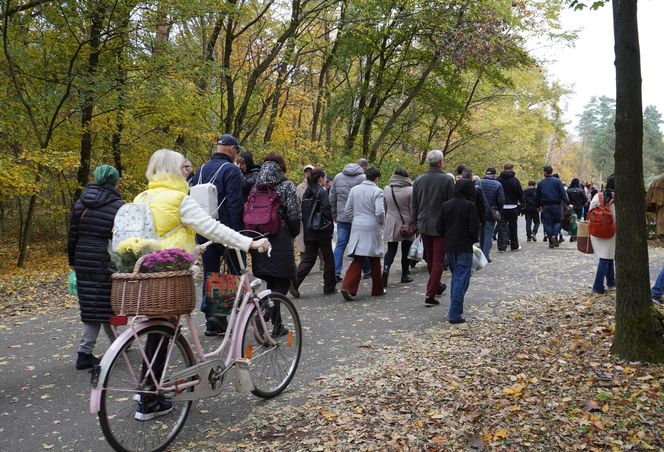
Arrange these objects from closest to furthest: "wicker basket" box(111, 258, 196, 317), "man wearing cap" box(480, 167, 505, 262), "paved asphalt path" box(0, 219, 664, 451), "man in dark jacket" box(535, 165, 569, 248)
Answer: "wicker basket" box(111, 258, 196, 317)
"paved asphalt path" box(0, 219, 664, 451)
"man wearing cap" box(480, 167, 505, 262)
"man in dark jacket" box(535, 165, 569, 248)

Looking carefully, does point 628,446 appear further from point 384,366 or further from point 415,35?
point 415,35

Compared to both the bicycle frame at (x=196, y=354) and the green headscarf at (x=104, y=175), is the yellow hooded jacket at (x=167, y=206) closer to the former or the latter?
the bicycle frame at (x=196, y=354)

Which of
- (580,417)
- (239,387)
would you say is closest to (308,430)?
(239,387)

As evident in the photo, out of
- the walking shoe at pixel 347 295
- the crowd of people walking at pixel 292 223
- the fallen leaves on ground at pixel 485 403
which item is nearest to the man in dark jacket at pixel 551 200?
the crowd of people walking at pixel 292 223

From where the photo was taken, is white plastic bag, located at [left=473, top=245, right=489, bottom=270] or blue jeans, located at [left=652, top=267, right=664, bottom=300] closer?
blue jeans, located at [left=652, top=267, right=664, bottom=300]

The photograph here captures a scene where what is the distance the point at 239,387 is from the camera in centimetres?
441

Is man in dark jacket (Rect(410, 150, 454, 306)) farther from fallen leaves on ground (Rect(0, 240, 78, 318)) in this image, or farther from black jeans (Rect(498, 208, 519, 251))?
black jeans (Rect(498, 208, 519, 251))

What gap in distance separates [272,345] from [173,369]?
114 centimetres

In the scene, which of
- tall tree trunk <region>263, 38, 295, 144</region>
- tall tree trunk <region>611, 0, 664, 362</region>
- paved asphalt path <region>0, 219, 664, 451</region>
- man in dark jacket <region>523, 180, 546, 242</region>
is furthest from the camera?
man in dark jacket <region>523, 180, 546, 242</region>

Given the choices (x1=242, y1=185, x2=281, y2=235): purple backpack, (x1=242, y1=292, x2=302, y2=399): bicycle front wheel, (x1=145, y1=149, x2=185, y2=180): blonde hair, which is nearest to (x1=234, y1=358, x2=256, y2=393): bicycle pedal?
(x1=242, y1=292, x2=302, y2=399): bicycle front wheel

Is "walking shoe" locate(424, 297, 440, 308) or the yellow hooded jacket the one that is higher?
the yellow hooded jacket

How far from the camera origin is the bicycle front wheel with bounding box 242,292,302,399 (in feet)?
15.4

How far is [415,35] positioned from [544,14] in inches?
245

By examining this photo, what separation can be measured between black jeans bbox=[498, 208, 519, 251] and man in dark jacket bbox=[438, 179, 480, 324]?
7.95 metres
